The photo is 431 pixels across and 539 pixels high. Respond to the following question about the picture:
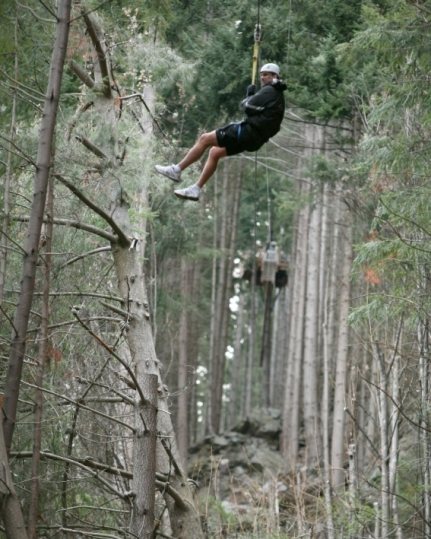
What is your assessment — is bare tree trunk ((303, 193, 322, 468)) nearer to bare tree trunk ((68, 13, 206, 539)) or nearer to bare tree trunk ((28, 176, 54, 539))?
bare tree trunk ((68, 13, 206, 539))

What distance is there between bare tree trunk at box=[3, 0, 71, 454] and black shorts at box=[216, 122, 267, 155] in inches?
91.7

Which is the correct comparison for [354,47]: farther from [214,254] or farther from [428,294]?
[214,254]

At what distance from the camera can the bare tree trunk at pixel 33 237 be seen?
625cm

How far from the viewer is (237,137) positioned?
27.8 feet

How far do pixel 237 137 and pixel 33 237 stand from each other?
282 centimetres

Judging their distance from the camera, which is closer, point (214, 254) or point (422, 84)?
point (422, 84)

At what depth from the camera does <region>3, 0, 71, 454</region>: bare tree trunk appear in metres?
6.25

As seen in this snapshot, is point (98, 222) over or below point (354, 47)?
below

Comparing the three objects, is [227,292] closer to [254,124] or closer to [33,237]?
[254,124]

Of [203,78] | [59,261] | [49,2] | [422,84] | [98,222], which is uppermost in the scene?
[203,78]

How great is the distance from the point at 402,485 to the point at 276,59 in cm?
794

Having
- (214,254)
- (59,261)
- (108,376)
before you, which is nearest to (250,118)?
(59,261)

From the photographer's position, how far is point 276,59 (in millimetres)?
16016

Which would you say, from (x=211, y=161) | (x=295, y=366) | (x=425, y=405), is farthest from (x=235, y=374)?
(x=211, y=161)
